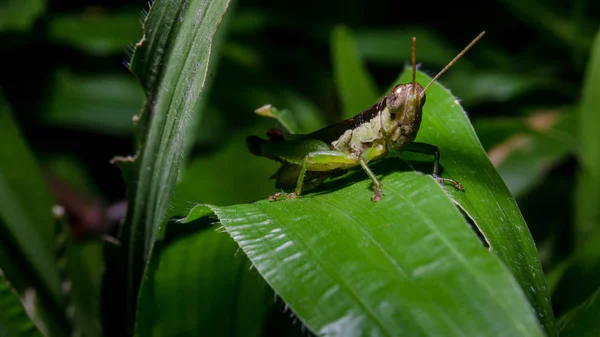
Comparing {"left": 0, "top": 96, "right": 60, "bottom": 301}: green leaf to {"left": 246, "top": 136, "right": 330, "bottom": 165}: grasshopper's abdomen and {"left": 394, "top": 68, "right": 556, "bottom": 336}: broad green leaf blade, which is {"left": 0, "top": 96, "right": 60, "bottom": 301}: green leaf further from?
{"left": 394, "top": 68, "right": 556, "bottom": 336}: broad green leaf blade

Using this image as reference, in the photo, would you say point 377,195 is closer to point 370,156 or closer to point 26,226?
point 370,156

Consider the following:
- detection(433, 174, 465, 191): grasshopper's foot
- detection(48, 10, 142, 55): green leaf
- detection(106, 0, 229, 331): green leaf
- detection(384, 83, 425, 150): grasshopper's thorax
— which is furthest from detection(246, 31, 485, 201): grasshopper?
detection(48, 10, 142, 55): green leaf

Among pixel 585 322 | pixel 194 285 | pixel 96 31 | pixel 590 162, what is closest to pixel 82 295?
pixel 194 285

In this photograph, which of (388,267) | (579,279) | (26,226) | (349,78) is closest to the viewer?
(388,267)

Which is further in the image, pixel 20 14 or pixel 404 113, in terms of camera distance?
pixel 20 14

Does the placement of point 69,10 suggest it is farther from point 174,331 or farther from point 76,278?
point 174,331

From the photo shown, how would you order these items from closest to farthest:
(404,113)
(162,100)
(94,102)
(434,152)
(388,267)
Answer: (388,267)
(162,100)
(434,152)
(404,113)
(94,102)
